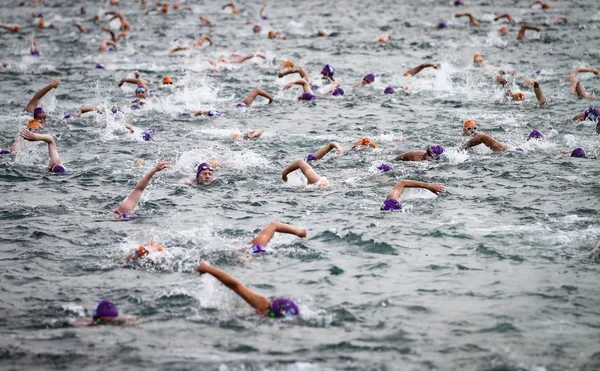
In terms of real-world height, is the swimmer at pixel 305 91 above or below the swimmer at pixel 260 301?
above

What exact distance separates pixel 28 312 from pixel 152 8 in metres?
30.4

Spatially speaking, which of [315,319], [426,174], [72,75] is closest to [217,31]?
[72,75]

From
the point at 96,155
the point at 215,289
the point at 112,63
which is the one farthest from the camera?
the point at 112,63

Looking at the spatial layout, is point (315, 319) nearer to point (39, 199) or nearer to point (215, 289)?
point (215, 289)

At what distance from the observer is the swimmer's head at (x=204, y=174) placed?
506 inches

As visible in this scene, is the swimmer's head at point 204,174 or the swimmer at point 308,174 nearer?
the swimmer at point 308,174

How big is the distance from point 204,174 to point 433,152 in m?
4.28

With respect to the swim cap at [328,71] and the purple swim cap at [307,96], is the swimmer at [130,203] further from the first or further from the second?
the swim cap at [328,71]

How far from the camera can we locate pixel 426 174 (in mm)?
13102

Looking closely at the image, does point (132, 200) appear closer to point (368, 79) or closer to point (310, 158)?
point (310, 158)

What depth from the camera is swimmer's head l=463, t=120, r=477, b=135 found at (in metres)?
15.1

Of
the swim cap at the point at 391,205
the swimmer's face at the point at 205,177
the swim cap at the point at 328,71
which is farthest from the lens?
the swim cap at the point at 328,71

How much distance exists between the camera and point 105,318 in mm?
7922

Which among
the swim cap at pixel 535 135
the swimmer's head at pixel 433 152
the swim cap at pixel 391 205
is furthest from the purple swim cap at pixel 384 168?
the swim cap at pixel 535 135
